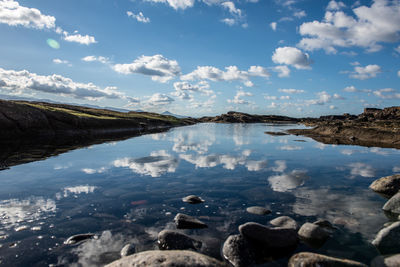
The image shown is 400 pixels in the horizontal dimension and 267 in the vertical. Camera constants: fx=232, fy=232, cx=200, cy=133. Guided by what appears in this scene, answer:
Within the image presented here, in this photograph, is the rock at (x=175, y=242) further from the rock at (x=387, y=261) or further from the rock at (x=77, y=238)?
the rock at (x=387, y=261)

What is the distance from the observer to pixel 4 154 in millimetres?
30109

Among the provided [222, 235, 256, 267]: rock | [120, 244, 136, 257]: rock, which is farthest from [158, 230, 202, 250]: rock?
[222, 235, 256, 267]: rock

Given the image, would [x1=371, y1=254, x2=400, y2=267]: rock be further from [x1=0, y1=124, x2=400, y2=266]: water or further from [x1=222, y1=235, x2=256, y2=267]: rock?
[x1=222, y1=235, x2=256, y2=267]: rock

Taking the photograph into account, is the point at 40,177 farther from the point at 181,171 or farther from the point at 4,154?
the point at 4,154

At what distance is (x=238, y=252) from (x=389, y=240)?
650cm

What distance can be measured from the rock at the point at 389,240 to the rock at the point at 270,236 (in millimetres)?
3381

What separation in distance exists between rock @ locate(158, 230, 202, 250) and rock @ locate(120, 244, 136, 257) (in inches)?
→ 42.8

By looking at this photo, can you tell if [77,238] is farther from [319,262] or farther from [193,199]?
[319,262]

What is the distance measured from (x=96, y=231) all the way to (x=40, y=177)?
1281 cm

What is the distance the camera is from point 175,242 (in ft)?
31.9

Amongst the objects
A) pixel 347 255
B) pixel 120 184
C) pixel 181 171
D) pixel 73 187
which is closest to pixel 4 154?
pixel 73 187

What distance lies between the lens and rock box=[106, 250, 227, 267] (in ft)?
24.6

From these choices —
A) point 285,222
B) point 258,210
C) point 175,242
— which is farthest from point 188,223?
point 285,222

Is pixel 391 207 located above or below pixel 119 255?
above
